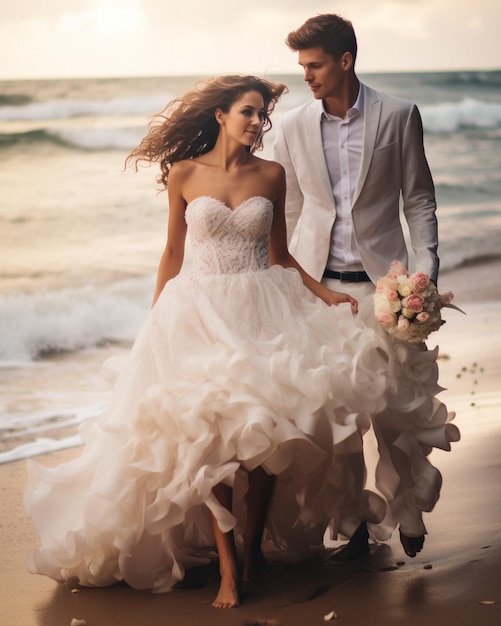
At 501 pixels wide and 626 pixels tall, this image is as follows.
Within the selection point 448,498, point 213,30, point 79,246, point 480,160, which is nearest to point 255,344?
point 448,498

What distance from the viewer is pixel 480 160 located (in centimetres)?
1906

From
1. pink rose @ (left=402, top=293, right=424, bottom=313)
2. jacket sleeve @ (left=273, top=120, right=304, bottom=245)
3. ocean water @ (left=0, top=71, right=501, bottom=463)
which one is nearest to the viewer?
pink rose @ (left=402, top=293, right=424, bottom=313)

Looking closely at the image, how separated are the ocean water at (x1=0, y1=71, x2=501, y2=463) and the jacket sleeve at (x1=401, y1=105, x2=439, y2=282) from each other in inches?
175

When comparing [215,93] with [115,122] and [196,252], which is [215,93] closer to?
[196,252]

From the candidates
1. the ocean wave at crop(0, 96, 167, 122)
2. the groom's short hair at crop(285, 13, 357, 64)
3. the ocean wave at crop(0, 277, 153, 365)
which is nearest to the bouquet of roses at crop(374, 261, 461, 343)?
the groom's short hair at crop(285, 13, 357, 64)

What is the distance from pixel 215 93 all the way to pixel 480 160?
15.4 metres

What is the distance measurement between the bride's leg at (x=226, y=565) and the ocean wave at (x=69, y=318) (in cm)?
704

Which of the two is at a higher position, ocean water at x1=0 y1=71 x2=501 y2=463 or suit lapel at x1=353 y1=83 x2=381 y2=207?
suit lapel at x1=353 y1=83 x2=381 y2=207

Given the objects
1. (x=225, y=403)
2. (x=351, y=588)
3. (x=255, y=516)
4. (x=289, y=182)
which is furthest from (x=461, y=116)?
(x=225, y=403)

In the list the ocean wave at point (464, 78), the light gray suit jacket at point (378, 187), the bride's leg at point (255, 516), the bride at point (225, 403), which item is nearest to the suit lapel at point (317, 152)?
the light gray suit jacket at point (378, 187)

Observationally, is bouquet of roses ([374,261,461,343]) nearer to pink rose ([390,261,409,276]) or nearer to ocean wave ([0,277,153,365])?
pink rose ([390,261,409,276])

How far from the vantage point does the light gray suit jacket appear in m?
4.52

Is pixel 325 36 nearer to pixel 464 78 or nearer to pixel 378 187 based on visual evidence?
pixel 378 187

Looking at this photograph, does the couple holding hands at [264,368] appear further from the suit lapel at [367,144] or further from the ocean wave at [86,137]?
the ocean wave at [86,137]
